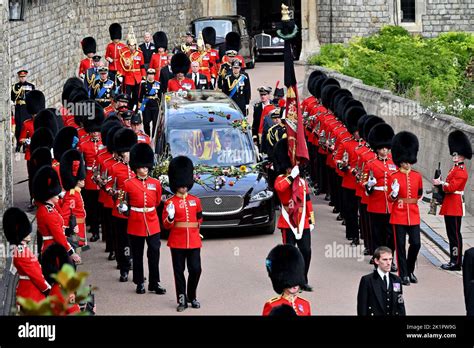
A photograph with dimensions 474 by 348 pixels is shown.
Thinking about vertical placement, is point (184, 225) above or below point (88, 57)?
below

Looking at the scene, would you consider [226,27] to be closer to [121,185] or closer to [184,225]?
[121,185]

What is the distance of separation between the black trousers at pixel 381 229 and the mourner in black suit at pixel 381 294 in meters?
4.59

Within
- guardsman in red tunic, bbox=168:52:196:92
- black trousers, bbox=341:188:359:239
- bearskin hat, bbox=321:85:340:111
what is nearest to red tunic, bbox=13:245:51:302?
black trousers, bbox=341:188:359:239

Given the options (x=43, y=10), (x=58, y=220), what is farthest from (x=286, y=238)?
(x=43, y=10)

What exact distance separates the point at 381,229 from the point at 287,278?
5777 millimetres

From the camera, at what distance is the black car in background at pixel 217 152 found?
17281mm

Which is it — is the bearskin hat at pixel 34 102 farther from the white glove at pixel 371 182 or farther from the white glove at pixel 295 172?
the white glove at pixel 295 172

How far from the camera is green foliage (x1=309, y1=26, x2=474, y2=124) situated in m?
25.4

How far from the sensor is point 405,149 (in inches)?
597

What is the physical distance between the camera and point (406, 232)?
49.8 feet

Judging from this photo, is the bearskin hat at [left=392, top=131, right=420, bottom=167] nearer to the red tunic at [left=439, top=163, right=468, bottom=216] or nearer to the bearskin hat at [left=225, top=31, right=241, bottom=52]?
the red tunic at [left=439, top=163, right=468, bottom=216]

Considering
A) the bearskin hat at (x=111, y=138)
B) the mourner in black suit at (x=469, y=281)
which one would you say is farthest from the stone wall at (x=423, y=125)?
the mourner in black suit at (x=469, y=281)

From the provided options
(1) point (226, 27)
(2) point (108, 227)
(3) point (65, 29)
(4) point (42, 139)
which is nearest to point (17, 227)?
(2) point (108, 227)
